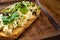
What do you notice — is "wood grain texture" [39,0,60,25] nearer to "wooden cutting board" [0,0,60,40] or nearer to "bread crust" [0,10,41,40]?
"wooden cutting board" [0,0,60,40]

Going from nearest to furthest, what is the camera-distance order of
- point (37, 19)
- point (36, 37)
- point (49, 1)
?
point (36, 37)
point (37, 19)
point (49, 1)

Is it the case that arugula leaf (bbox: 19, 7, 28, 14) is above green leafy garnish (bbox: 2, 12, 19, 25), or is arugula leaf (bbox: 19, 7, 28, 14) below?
above

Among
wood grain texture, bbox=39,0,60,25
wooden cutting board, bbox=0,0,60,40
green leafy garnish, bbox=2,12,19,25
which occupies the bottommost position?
wooden cutting board, bbox=0,0,60,40

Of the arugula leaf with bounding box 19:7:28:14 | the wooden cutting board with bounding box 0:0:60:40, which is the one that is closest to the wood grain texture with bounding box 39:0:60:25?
the wooden cutting board with bounding box 0:0:60:40

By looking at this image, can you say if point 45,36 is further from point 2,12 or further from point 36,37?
point 2,12

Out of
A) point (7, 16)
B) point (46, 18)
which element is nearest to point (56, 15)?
point (46, 18)

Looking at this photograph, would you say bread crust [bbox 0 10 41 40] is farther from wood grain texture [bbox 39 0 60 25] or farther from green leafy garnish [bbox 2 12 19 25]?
wood grain texture [bbox 39 0 60 25]

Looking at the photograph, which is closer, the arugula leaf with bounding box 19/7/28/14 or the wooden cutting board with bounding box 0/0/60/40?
the wooden cutting board with bounding box 0/0/60/40

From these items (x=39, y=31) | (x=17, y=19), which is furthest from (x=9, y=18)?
(x=39, y=31)
